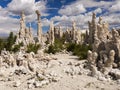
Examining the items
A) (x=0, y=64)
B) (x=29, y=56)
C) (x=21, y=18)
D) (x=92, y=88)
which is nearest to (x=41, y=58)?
(x=29, y=56)

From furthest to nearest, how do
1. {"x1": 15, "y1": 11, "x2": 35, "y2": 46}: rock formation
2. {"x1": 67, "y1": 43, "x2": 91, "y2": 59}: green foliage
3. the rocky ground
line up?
1. {"x1": 15, "y1": 11, "x2": 35, "y2": 46}: rock formation
2. {"x1": 67, "y1": 43, "x2": 91, "y2": 59}: green foliage
3. the rocky ground

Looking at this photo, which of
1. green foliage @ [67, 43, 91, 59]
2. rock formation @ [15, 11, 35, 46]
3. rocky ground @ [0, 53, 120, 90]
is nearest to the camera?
rocky ground @ [0, 53, 120, 90]

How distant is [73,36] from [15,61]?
54478 mm

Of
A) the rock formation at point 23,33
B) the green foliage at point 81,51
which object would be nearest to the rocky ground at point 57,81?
the green foliage at point 81,51

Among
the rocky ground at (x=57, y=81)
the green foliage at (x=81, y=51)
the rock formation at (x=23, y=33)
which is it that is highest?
the rock formation at (x=23, y=33)

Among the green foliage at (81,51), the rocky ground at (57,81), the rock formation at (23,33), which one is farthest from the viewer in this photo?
the rock formation at (23,33)

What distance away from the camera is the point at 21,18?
70812mm

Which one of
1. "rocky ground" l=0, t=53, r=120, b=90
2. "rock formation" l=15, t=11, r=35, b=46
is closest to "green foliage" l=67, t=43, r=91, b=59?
"rocky ground" l=0, t=53, r=120, b=90

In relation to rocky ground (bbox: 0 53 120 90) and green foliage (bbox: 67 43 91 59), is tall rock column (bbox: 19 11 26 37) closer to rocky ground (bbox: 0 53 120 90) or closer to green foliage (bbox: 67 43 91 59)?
green foliage (bbox: 67 43 91 59)

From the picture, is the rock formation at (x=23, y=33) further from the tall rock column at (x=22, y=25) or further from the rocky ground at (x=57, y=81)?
the rocky ground at (x=57, y=81)

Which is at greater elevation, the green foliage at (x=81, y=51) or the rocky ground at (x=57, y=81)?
the green foliage at (x=81, y=51)

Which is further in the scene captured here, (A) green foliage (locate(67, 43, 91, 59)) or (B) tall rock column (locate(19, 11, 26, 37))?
(B) tall rock column (locate(19, 11, 26, 37))

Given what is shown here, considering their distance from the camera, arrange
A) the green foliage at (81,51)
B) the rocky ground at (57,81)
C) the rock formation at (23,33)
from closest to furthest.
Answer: the rocky ground at (57,81)
the green foliage at (81,51)
the rock formation at (23,33)

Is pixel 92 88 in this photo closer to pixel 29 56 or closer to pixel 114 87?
pixel 114 87
